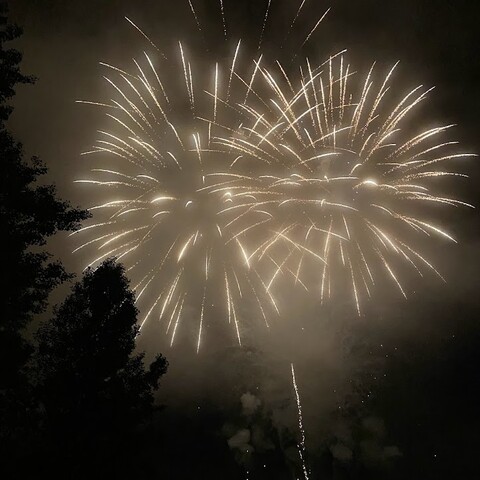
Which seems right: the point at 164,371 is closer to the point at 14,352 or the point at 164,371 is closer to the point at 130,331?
the point at 130,331

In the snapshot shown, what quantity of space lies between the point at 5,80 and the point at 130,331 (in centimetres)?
809

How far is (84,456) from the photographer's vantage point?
11.6 m

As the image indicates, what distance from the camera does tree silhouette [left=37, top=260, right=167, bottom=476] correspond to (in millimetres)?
11820

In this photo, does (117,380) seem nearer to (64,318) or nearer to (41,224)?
(64,318)

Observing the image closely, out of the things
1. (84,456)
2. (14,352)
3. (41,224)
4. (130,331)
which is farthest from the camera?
(130,331)

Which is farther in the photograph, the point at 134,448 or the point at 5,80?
the point at 134,448

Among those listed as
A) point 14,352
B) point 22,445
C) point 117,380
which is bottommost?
point 22,445

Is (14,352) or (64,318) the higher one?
(64,318)

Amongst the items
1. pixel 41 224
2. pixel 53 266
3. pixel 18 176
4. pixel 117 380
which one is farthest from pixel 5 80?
pixel 117 380

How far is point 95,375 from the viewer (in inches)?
506

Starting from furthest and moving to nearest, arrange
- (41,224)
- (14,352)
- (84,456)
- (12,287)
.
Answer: (84,456) → (41,224) → (12,287) → (14,352)

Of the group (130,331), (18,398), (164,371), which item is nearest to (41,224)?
(18,398)

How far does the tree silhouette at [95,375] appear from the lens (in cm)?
1182

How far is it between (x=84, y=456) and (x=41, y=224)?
6.33 metres
